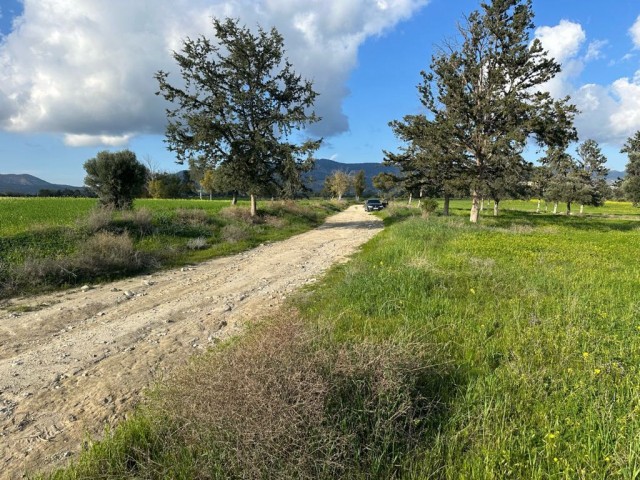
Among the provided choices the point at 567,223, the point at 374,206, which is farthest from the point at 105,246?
the point at 374,206

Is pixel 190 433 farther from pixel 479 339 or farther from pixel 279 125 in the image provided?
pixel 279 125

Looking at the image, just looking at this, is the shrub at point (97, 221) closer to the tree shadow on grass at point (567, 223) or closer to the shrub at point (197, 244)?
the shrub at point (197, 244)

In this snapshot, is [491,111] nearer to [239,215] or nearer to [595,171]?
[239,215]

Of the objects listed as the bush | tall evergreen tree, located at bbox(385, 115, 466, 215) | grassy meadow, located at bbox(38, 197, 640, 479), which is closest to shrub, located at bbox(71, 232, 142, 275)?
grassy meadow, located at bbox(38, 197, 640, 479)

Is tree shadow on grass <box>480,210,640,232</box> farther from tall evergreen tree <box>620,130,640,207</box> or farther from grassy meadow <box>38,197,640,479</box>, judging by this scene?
grassy meadow <box>38,197,640,479</box>

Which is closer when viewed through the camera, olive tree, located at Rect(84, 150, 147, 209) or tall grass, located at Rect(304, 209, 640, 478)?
tall grass, located at Rect(304, 209, 640, 478)

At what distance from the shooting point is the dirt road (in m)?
3.78

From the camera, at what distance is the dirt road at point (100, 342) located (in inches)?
149

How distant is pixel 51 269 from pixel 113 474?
8.29 m

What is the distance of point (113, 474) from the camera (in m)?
2.92

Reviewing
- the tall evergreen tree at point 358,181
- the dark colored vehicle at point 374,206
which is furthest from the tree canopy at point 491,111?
the tall evergreen tree at point 358,181

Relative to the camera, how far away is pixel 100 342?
5898 mm

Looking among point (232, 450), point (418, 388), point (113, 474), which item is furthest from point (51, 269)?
point (418, 388)

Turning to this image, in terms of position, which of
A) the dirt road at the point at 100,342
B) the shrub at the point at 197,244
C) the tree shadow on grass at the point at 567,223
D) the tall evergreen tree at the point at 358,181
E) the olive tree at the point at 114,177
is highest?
the tall evergreen tree at the point at 358,181
